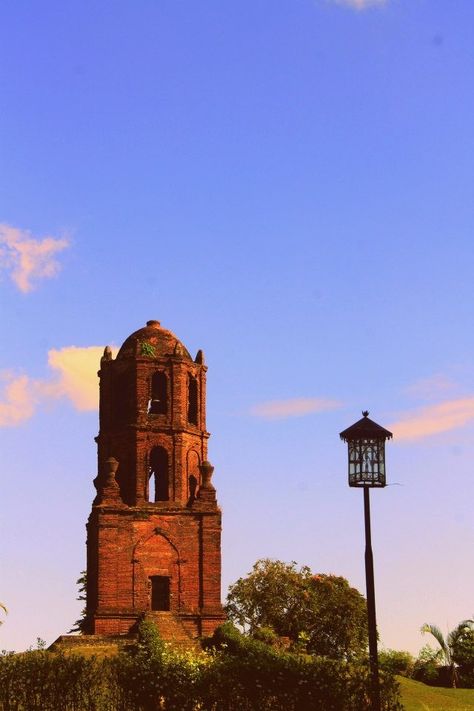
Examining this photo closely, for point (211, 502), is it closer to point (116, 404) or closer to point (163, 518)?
point (163, 518)

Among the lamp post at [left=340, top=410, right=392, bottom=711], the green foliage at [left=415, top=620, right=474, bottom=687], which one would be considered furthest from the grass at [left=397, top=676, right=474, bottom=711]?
the lamp post at [left=340, top=410, right=392, bottom=711]

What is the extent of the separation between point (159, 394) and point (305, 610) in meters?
16.6

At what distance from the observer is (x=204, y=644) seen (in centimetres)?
5041

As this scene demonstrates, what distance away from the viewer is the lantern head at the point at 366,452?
22.8 m

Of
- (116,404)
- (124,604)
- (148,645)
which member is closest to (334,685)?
(148,645)

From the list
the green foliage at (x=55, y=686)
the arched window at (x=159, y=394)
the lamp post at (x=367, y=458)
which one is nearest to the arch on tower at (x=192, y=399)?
the arched window at (x=159, y=394)

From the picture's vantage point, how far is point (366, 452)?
75.5ft

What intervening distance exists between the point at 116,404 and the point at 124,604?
31.3 feet

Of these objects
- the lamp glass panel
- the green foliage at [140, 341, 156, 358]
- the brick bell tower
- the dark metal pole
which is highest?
the green foliage at [140, 341, 156, 358]

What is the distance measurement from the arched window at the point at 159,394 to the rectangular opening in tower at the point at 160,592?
7.60 m

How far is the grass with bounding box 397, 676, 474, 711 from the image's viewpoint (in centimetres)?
4559

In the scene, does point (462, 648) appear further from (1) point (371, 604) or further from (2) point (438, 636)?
(1) point (371, 604)

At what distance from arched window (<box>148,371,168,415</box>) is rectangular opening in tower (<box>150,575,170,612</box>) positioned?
7600 mm

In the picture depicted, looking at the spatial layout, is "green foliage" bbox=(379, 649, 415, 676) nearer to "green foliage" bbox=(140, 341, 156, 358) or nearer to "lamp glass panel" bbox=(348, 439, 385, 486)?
"green foliage" bbox=(140, 341, 156, 358)
